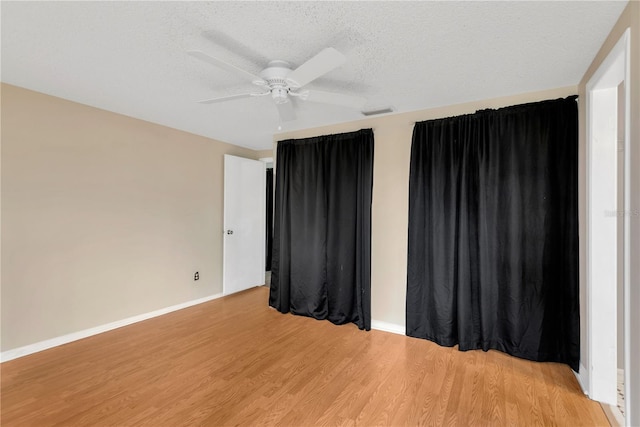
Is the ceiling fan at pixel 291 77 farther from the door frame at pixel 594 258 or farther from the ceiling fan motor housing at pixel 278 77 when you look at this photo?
the door frame at pixel 594 258

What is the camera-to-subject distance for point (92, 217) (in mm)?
3088

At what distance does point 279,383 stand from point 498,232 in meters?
2.33

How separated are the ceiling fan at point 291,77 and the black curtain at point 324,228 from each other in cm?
121

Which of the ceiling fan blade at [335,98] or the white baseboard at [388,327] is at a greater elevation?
the ceiling fan blade at [335,98]

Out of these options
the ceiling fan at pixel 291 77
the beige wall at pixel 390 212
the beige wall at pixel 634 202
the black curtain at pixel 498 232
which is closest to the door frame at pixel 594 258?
the black curtain at pixel 498 232

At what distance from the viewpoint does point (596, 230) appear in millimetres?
2016

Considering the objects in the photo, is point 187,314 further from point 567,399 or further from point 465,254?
point 567,399

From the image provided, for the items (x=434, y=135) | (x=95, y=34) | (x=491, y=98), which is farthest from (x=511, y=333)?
(x=95, y=34)

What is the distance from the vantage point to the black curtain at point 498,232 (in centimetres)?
245

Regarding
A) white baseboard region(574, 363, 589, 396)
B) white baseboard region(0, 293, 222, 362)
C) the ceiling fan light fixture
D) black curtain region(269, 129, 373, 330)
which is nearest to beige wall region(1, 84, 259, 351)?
white baseboard region(0, 293, 222, 362)

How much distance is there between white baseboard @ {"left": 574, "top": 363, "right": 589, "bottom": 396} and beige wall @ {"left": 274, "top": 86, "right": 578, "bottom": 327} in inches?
57.2

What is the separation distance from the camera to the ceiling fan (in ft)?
5.45

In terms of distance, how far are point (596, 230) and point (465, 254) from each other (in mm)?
964

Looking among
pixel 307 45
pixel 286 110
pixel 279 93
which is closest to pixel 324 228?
pixel 286 110
